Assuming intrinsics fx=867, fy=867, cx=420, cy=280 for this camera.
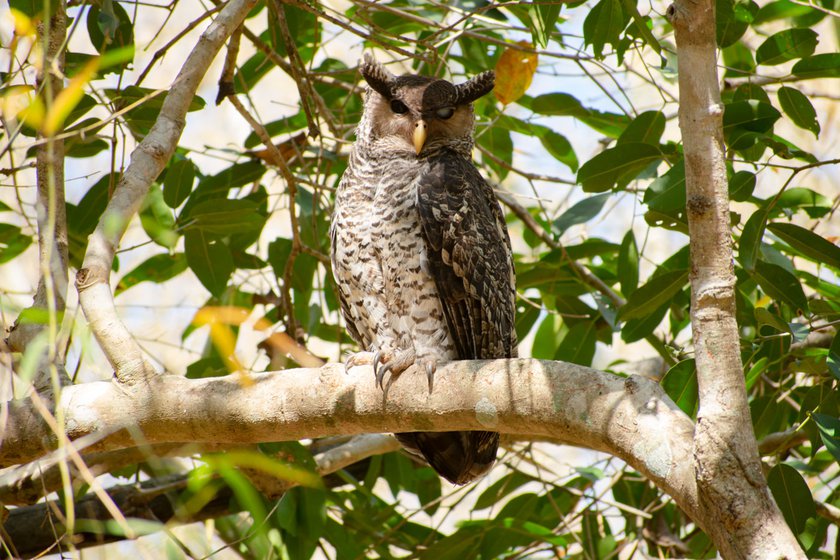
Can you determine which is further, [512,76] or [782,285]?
[512,76]

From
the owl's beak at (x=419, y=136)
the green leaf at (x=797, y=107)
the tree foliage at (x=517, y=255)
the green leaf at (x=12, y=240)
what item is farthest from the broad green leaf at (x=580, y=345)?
the green leaf at (x=12, y=240)

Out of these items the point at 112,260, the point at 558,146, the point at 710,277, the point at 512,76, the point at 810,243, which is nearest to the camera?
the point at 710,277

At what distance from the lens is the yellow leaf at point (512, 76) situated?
3.06 meters

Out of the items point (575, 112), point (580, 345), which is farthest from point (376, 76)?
point (580, 345)

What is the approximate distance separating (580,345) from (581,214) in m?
0.53

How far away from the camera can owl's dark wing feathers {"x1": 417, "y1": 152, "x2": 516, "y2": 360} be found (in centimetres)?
290

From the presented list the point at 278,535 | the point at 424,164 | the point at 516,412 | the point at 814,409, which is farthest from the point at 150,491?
the point at 814,409

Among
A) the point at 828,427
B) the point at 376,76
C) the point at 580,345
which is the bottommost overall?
the point at 828,427

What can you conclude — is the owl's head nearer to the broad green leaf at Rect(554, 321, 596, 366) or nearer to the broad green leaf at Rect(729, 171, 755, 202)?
the broad green leaf at Rect(554, 321, 596, 366)

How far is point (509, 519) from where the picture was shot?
3260 millimetres

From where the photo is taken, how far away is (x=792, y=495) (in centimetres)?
229

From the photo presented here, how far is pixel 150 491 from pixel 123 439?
4.11 feet

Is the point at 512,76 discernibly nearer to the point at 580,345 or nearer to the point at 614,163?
the point at 614,163

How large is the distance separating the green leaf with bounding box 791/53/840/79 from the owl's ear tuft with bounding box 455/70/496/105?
42.1 inches
